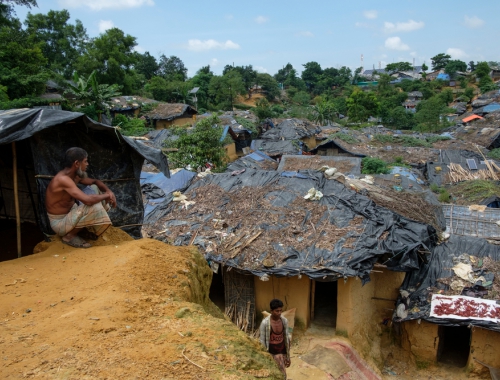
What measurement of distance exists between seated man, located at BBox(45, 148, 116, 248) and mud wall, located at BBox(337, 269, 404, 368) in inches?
205

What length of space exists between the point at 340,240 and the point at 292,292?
153 centimetres

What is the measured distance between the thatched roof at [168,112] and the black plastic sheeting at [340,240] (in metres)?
23.4

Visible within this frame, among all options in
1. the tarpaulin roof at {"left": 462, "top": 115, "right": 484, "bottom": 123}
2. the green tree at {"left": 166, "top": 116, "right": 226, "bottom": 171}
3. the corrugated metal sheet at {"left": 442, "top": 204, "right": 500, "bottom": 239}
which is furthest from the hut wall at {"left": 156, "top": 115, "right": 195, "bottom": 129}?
the tarpaulin roof at {"left": 462, "top": 115, "right": 484, "bottom": 123}

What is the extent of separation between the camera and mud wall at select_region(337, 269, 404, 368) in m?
7.91

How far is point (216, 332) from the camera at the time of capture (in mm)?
2816

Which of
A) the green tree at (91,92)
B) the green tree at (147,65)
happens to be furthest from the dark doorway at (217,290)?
the green tree at (147,65)

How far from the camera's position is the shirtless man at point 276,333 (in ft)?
15.7

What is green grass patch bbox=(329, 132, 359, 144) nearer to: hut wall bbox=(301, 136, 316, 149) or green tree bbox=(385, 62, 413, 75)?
hut wall bbox=(301, 136, 316, 149)

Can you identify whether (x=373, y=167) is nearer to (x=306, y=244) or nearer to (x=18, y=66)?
(x=306, y=244)

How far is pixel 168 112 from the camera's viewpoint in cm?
3328

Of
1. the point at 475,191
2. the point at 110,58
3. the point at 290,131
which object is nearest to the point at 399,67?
the point at 290,131

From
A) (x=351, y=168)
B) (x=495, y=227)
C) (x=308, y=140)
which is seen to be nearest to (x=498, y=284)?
(x=495, y=227)

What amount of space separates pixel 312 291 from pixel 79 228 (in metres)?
5.56

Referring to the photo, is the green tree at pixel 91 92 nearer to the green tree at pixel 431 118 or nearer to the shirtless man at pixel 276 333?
the shirtless man at pixel 276 333
